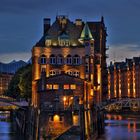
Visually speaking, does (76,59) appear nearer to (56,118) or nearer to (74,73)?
(74,73)

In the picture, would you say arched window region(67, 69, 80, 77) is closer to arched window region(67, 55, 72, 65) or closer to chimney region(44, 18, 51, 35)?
arched window region(67, 55, 72, 65)

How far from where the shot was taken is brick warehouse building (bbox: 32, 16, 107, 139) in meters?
83.6

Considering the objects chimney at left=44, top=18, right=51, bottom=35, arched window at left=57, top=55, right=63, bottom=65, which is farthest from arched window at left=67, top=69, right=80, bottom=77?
chimney at left=44, top=18, right=51, bottom=35

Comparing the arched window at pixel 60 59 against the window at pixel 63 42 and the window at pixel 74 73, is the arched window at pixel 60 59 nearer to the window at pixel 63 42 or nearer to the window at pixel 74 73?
the window at pixel 74 73

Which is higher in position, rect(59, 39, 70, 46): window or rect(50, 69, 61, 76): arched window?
rect(59, 39, 70, 46): window

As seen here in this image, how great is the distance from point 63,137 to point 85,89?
49.8 feet

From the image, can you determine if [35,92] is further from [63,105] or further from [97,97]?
[97,97]

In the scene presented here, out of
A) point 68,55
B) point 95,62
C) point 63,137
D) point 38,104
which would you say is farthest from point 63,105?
point 95,62

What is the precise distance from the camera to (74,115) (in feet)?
246

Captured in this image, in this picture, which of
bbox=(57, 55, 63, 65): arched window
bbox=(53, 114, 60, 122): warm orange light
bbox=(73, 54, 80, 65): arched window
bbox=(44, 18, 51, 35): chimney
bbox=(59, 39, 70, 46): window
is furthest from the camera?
bbox=(44, 18, 51, 35): chimney

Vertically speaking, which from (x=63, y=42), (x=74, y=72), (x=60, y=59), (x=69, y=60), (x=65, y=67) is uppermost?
(x=63, y=42)

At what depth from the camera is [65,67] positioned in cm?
9544

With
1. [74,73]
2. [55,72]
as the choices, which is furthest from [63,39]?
[74,73]

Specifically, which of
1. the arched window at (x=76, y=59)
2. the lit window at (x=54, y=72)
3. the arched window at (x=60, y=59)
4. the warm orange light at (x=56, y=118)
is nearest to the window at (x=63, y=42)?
the arched window at (x=60, y=59)
